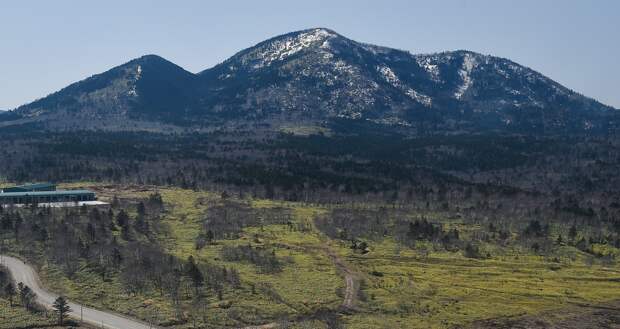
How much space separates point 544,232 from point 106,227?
459 feet

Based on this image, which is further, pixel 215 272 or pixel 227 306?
pixel 215 272

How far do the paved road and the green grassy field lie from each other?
2.46 meters

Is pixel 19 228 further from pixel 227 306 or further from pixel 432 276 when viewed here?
pixel 432 276

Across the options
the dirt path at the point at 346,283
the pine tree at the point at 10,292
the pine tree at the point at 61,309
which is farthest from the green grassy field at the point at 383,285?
the pine tree at the point at 10,292

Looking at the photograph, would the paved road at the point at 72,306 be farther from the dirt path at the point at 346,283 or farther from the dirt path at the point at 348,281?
the dirt path at the point at 348,281

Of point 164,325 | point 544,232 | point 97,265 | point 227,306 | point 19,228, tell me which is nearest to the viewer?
point 164,325

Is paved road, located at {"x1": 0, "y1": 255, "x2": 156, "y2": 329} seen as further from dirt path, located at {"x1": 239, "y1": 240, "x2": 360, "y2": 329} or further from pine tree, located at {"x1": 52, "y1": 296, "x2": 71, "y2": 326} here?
dirt path, located at {"x1": 239, "y1": 240, "x2": 360, "y2": 329}

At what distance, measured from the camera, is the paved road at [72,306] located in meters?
98.5

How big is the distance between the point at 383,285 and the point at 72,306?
6318cm

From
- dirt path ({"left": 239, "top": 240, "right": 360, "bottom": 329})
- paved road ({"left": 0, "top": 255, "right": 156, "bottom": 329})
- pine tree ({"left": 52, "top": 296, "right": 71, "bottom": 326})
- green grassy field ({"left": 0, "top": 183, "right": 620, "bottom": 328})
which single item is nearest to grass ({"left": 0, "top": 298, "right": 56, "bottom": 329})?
green grassy field ({"left": 0, "top": 183, "right": 620, "bottom": 328})

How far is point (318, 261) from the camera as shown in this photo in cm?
14425

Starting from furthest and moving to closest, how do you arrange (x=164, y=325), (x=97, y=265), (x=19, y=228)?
(x=19, y=228) → (x=97, y=265) → (x=164, y=325)

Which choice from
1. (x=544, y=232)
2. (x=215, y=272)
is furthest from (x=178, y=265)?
(x=544, y=232)

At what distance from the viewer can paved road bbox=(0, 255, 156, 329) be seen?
98544 millimetres
